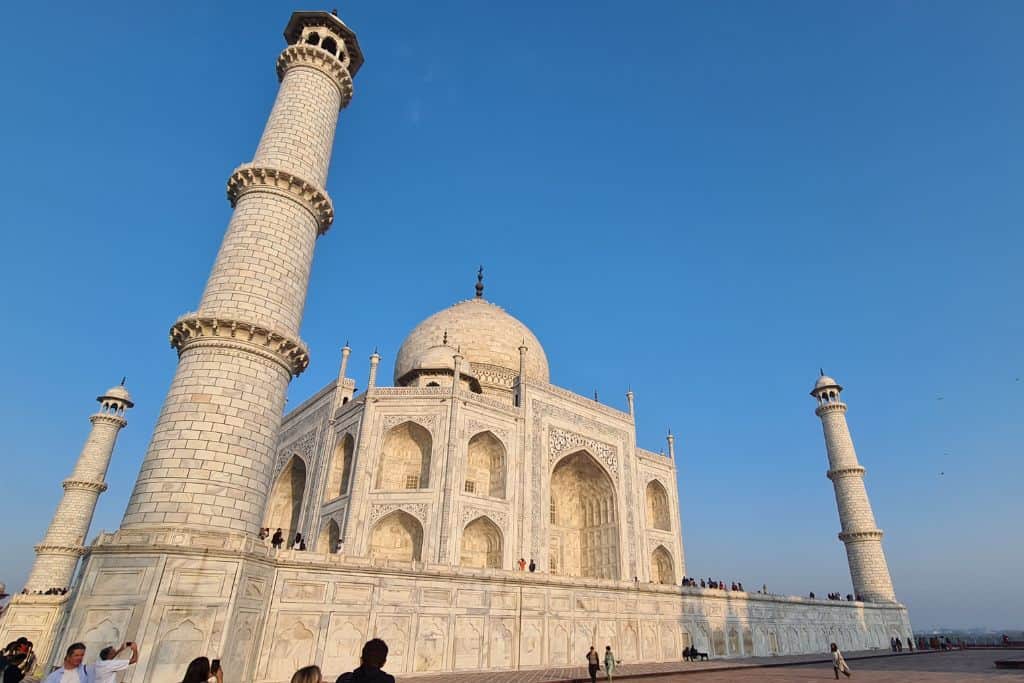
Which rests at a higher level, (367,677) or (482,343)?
(482,343)

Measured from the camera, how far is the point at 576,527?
2617 cm

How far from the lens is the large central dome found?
28647 mm

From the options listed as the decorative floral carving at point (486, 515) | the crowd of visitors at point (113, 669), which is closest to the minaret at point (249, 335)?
the crowd of visitors at point (113, 669)

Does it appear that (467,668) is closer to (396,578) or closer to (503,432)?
(396,578)

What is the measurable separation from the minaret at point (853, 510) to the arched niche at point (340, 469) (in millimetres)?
23697

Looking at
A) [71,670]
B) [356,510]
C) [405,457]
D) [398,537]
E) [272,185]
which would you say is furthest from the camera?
[405,457]

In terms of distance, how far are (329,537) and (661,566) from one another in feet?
48.4

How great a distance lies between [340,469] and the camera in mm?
22078

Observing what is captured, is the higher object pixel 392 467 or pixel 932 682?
pixel 392 467

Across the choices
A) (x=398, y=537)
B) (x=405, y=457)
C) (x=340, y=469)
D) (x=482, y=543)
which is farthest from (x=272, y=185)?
(x=482, y=543)

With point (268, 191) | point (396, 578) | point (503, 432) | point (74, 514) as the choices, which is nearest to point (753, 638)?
point (503, 432)

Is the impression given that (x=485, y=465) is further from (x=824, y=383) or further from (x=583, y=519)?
(x=824, y=383)

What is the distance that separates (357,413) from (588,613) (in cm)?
1099

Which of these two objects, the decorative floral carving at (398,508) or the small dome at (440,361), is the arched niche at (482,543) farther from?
the small dome at (440,361)
